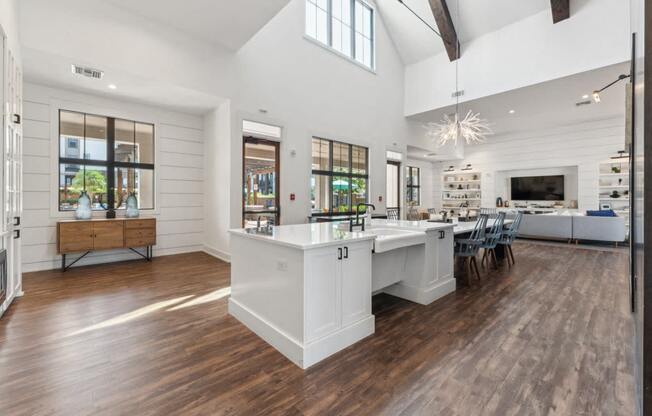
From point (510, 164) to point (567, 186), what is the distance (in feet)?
6.25

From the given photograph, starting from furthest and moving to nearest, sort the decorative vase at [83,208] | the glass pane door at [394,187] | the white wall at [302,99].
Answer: the glass pane door at [394,187], the white wall at [302,99], the decorative vase at [83,208]

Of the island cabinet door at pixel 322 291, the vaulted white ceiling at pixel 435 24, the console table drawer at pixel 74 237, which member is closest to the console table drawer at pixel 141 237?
the console table drawer at pixel 74 237

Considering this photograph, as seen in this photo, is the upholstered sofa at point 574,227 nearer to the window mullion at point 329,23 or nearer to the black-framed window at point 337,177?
the black-framed window at point 337,177

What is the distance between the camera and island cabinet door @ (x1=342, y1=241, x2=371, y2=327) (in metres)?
2.42

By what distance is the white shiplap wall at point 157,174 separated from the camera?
477 centimetres

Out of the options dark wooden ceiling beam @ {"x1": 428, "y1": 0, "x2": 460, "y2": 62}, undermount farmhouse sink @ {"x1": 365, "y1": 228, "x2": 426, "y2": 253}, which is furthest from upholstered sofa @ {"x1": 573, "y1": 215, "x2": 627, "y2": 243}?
undermount farmhouse sink @ {"x1": 365, "y1": 228, "x2": 426, "y2": 253}

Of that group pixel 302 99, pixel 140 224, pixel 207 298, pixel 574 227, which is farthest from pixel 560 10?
pixel 140 224

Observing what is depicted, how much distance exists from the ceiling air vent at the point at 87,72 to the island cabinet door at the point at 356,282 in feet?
15.5

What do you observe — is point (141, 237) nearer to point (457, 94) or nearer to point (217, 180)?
point (217, 180)

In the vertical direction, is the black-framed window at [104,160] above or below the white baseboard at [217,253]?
above

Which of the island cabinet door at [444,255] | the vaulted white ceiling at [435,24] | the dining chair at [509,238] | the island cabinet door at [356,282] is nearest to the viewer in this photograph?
the island cabinet door at [356,282]

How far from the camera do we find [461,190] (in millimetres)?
12609

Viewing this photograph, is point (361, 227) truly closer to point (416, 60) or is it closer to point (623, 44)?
point (623, 44)

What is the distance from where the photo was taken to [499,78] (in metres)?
7.07
